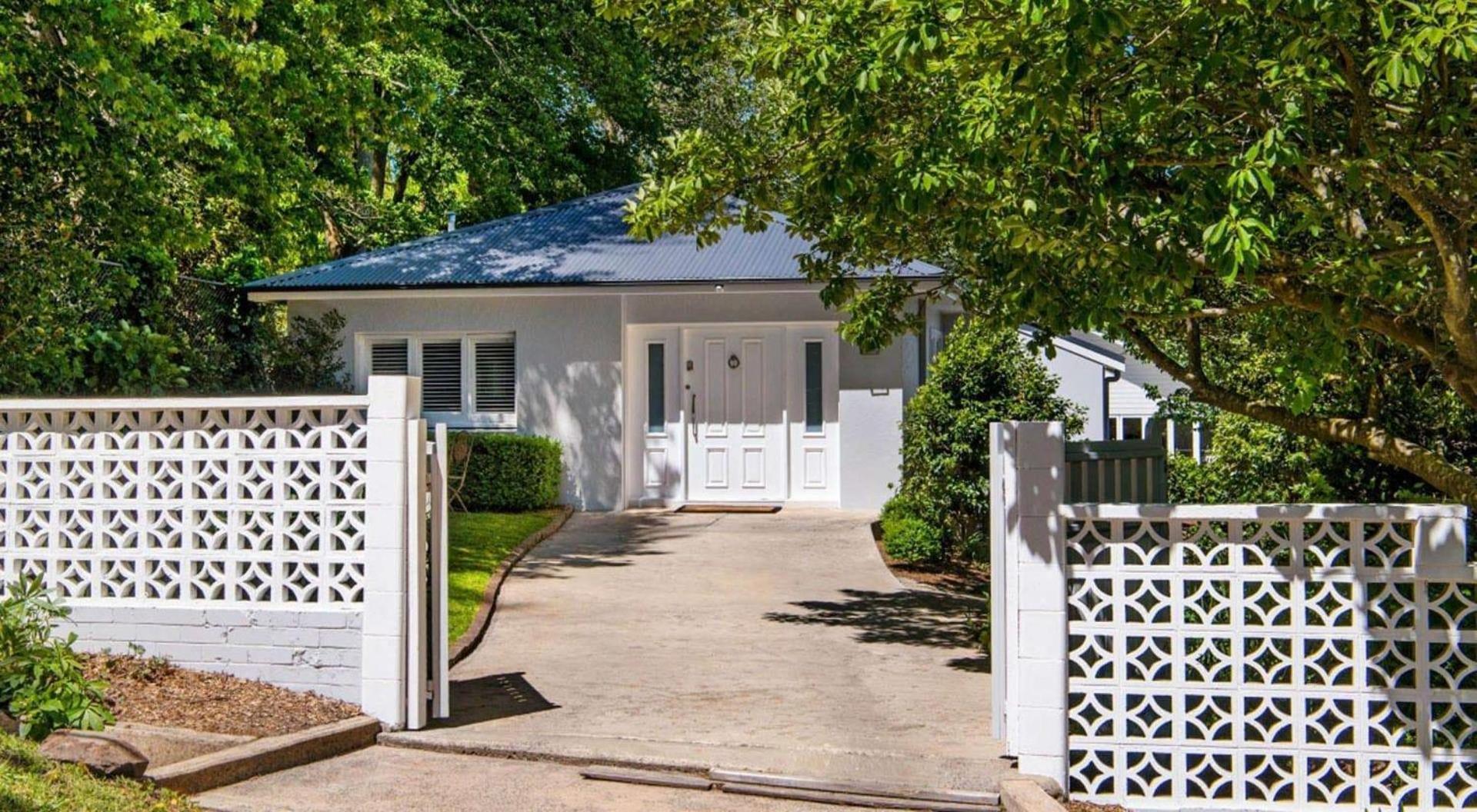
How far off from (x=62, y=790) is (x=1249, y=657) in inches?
210

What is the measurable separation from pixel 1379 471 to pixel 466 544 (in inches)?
381

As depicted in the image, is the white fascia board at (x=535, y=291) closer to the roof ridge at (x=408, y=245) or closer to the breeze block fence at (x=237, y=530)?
the roof ridge at (x=408, y=245)

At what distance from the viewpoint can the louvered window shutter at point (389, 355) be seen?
66.9 feet

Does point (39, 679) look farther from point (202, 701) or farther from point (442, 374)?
point (442, 374)

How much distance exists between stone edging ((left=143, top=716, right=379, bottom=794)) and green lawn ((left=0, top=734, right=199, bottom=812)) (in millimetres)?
244

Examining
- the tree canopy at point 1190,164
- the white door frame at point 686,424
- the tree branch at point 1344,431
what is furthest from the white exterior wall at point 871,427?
the tree canopy at point 1190,164

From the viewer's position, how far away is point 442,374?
66.7ft

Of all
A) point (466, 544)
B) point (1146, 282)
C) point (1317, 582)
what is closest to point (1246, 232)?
point (1146, 282)

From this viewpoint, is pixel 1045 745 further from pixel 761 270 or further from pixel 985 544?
pixel 761 270

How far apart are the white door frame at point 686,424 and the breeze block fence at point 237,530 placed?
36.4 ft

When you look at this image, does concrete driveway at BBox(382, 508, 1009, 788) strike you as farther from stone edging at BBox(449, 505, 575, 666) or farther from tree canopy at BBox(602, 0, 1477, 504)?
tree canopy at BBox(602, 0, 1477, 504)

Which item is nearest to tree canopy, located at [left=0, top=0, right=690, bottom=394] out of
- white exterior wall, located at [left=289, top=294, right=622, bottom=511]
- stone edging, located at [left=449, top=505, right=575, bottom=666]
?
white exterior wall, located at [left=289, top=294, right=622, bottom=511]

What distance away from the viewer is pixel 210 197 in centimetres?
1750

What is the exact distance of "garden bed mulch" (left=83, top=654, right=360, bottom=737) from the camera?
767 cm
